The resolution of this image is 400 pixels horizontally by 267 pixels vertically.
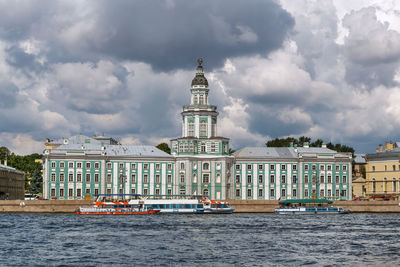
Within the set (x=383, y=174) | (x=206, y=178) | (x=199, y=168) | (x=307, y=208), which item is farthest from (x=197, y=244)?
(x=383, y=174)

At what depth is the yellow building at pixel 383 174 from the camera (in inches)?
5069

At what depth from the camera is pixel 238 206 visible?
113375 mm

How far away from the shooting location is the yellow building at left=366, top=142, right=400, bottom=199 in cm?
12875

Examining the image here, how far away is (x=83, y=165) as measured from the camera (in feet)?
386

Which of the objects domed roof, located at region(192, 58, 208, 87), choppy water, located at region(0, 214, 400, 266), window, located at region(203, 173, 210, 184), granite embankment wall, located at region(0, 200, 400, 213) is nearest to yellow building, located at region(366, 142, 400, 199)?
granite embankment wall, located at region(0, 200, 400, 213)

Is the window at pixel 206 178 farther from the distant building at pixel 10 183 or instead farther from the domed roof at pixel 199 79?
the distant building at pixel 10 183

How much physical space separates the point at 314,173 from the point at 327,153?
168 inches

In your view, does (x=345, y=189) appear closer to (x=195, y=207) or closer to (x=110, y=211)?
(x=195, y=207)

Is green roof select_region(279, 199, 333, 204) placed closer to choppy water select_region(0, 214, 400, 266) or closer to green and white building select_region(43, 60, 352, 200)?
green and white building select_region(43, 60, 352, 200)

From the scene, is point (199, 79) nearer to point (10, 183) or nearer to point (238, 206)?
point (238, 206)

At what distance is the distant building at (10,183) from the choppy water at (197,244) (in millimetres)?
54595

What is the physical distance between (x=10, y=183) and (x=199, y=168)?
131 feet

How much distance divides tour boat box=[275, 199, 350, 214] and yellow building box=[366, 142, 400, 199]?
18095 mm

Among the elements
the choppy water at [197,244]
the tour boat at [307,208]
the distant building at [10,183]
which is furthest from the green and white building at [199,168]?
the choppy water at [197,244]
